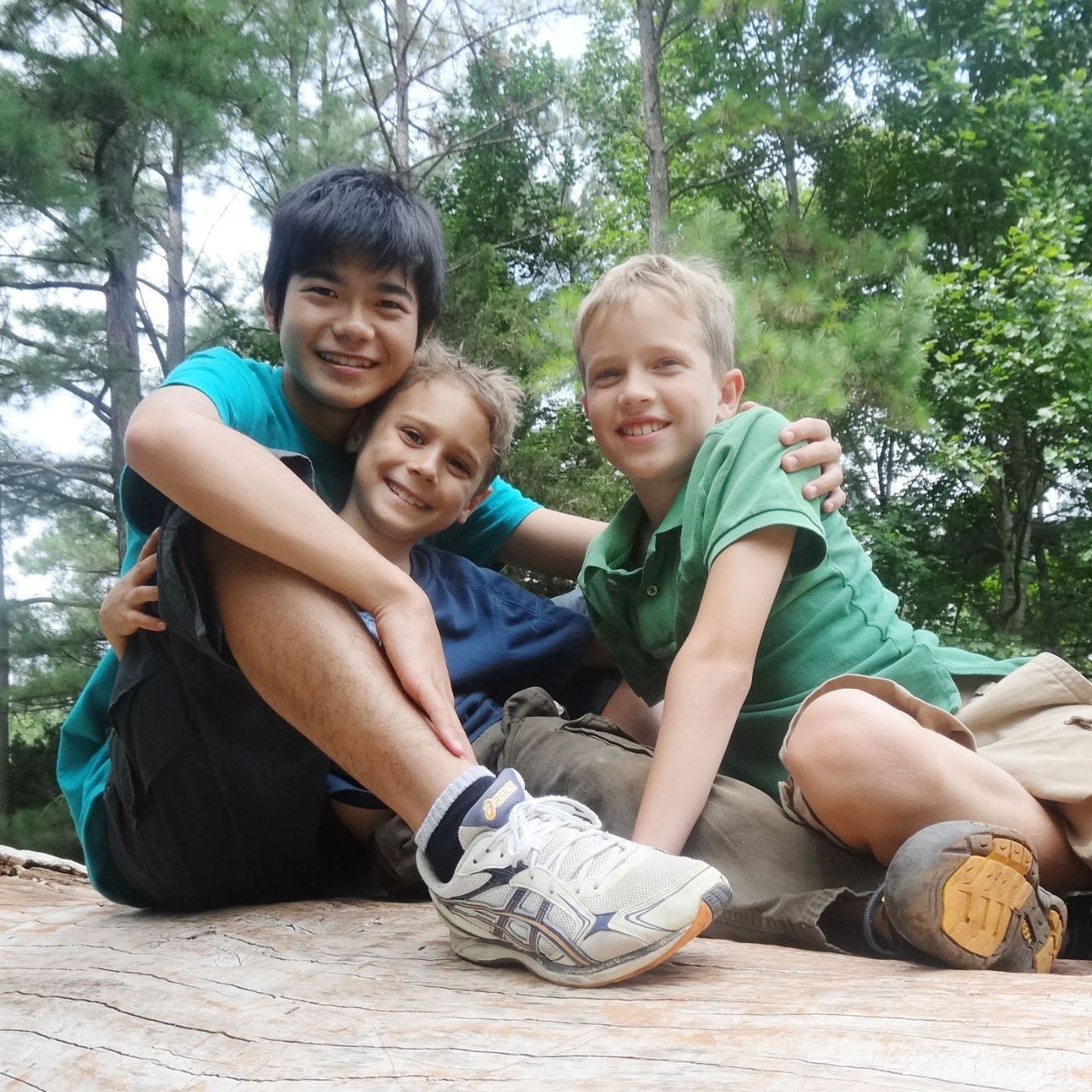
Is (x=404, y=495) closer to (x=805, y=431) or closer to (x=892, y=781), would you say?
(x=805, y=431)

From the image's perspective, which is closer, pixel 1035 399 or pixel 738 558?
pixel 738 558

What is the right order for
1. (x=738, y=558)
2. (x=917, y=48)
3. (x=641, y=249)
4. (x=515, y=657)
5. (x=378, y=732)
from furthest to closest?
(x=917, y=48), (x=641, y=249), (x=515, y=657), (x=738, y=558), (x=378, y=732)

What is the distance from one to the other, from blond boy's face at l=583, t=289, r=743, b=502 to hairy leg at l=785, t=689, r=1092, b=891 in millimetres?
437

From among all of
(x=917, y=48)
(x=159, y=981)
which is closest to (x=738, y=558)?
(x=159, y=981)

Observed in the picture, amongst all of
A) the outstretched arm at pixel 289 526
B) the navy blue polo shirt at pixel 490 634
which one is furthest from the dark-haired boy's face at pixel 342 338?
the outstretched arm at pixel 289 526

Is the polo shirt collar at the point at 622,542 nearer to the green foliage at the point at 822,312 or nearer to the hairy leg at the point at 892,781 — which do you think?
the hairy leg at the point at 892,781

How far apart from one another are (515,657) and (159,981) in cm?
63

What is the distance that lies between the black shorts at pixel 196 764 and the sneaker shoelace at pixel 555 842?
13.0 inches

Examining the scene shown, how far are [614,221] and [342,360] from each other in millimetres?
7339

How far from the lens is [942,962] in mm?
899

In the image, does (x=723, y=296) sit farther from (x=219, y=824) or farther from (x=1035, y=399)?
(x=1035, y=399)

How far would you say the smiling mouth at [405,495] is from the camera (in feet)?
4.67

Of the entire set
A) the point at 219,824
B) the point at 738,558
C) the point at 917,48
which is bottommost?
the point at 219,824

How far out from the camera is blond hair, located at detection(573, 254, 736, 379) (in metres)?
1.37
